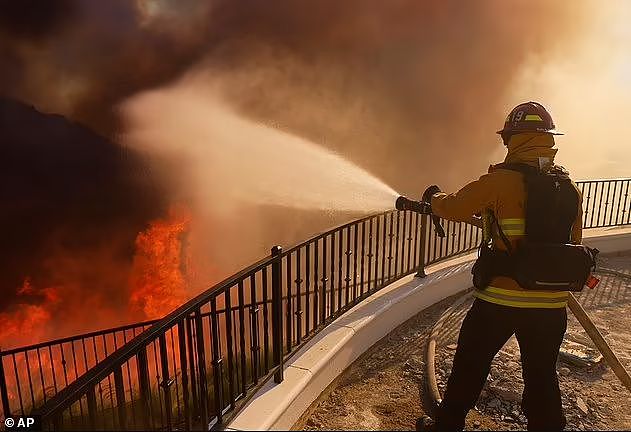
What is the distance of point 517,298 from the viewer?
106 inches

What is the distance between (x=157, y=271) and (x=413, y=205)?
12.7 meters

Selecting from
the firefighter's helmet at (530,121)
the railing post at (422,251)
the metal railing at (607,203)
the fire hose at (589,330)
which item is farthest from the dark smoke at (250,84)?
the firefighter's helmet at (530,121)

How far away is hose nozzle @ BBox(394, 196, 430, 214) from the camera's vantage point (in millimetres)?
3613

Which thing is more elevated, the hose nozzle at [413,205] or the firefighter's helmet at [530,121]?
the firefighter's helmet at [530,121]

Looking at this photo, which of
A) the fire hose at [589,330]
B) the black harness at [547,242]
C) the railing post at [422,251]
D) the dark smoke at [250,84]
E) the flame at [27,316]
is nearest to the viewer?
the black harness at [547,242]

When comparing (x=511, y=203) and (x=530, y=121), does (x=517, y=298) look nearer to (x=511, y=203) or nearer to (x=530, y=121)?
(x=511, y=203)

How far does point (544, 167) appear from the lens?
264 cm

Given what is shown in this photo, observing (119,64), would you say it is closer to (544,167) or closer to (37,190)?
(37,190)

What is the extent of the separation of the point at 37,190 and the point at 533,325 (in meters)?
13.5

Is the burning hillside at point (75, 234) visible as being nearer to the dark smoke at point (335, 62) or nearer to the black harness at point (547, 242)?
the dark smoke at point (335, 62)

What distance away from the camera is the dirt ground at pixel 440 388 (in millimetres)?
3332

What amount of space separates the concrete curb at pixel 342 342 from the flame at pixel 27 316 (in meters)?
11.4

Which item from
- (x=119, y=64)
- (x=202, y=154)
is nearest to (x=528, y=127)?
(x=119, y=64)

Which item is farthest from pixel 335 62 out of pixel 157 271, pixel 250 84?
pixel 157 271
